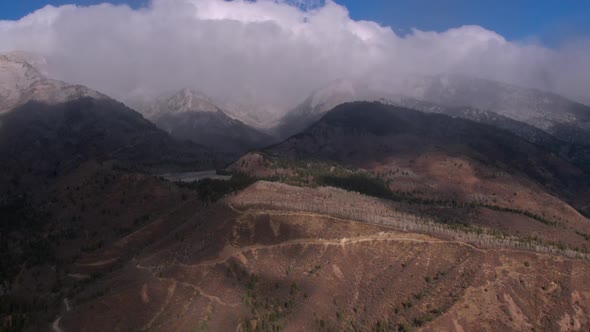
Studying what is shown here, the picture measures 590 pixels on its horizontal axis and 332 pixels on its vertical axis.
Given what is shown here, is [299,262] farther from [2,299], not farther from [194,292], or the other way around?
[2,299]

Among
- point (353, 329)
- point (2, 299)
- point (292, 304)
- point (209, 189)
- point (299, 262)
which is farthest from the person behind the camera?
point (209, 189)

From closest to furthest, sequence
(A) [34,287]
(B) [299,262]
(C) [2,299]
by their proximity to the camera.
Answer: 1. (B) [299,262]
2. (C) [2,299]
3. (A) [34,287]

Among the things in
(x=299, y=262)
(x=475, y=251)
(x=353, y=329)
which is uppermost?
(x=475, y=251)

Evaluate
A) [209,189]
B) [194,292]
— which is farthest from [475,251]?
[209,189]

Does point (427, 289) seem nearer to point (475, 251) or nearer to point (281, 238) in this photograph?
point (475, 251)

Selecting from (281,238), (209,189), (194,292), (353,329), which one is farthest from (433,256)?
(209,189)

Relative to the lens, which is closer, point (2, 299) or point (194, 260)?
point (194, 260)

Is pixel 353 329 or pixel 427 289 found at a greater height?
pixel 427 289

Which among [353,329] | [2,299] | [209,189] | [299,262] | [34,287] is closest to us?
[353,329]

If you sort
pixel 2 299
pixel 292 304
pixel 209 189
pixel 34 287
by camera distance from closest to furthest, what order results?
pixel 292 304 < pixel 2 299 < pixel 34 287 < pixel 209 189
